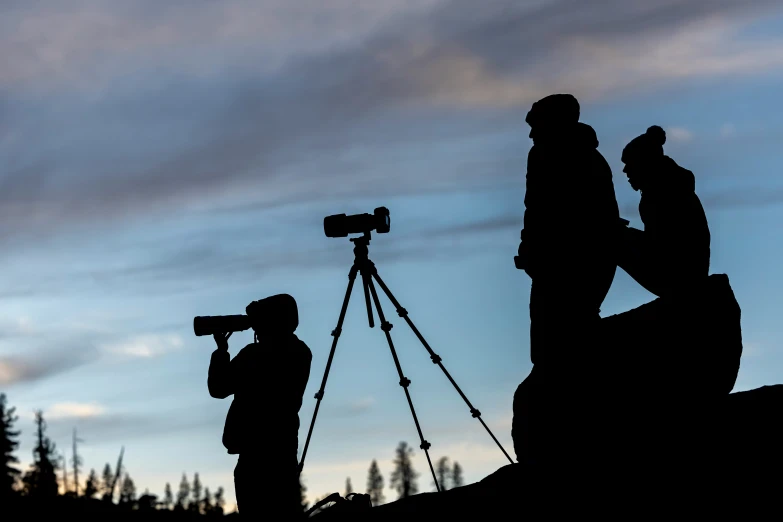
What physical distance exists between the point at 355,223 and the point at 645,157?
3743 millimetres

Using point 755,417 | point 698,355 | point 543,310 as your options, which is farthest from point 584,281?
point 755,417

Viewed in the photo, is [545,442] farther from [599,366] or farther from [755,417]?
[755,417]

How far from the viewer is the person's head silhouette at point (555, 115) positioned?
508 inches

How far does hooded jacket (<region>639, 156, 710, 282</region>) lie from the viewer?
1272 centimetres

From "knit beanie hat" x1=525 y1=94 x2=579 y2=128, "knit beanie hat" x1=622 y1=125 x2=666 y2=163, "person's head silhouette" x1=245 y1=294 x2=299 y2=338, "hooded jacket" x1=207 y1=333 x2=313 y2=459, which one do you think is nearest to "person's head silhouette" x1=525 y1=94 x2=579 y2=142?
"knit beanie hat" x1=525 y1=94 x2=579 y2=128

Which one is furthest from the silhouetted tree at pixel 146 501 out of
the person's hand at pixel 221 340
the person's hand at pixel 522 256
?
the person's hand at pixel 522 256

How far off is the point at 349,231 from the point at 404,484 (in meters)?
107

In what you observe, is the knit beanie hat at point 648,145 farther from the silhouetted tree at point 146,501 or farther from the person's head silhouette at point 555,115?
the silhouetted tree at point 146,501

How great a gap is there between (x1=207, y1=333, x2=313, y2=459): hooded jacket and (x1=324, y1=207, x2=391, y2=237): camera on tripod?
5.68 ft

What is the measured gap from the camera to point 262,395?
13266 millimetres

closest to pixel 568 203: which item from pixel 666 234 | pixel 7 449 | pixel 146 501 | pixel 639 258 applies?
pixel 639 258

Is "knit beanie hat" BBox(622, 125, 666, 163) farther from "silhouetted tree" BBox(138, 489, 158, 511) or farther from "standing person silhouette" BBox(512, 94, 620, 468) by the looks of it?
"silhouetted tree" BBox(138, 489, 158, 511)

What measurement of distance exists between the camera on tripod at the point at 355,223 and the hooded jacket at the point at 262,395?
173 cm

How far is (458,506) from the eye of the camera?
39.8 ft
